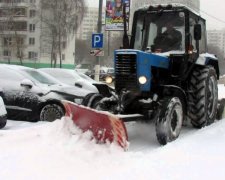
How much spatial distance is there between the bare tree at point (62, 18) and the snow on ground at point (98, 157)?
49.4 meters

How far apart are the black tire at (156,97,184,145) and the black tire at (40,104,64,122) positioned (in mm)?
2981

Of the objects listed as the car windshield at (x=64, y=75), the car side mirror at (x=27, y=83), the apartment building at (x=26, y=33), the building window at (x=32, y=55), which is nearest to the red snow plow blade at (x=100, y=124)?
the car side mirror at (x=27, y=83)

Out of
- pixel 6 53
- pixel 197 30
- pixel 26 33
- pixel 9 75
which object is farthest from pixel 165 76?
pixel 26 33

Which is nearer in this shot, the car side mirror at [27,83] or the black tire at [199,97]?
the black tire at [199,97]

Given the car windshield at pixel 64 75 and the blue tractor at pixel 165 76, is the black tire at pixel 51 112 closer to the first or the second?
the blue tractor at pixel 165 76

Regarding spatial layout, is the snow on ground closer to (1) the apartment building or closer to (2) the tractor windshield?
(2) the tractor windshield

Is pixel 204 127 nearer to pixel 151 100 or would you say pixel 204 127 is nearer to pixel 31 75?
pixel 151 100

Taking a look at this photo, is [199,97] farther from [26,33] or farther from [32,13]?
[26,33]

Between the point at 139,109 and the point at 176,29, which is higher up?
the point at 176,29

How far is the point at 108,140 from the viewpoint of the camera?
7.53 m

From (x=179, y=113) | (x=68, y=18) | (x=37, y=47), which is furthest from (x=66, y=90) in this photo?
(x=37, y=47)

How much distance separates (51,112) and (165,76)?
2.89 m

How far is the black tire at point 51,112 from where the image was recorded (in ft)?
34.7

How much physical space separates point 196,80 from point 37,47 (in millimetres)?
65005
